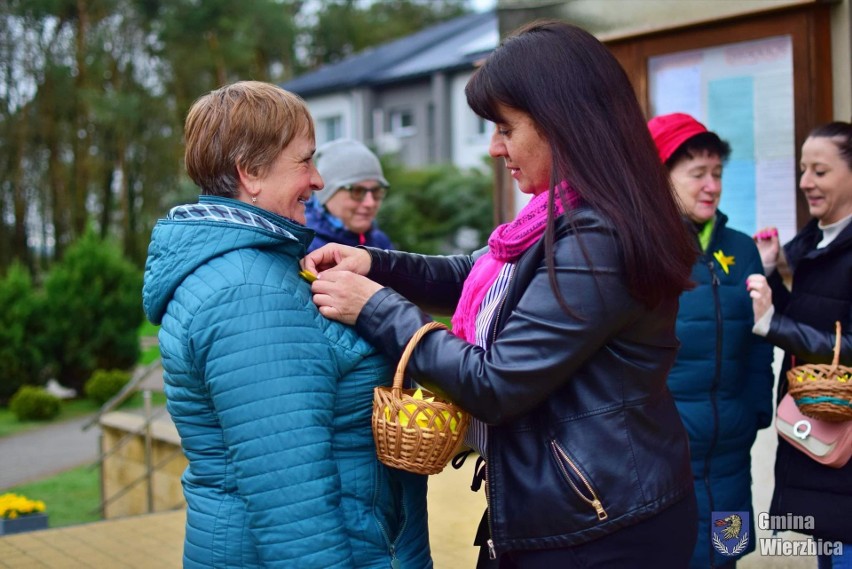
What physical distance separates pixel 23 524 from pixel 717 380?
458 cm

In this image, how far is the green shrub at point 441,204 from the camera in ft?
72.5

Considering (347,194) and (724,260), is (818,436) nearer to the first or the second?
(724,260)

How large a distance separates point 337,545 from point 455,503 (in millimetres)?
4360

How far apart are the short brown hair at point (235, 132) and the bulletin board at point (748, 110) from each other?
3113 millimetres

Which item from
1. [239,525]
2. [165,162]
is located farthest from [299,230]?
[165,162]

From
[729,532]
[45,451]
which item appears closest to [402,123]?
[45,451]

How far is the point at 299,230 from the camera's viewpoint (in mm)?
2121

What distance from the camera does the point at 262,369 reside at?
1.87 meters

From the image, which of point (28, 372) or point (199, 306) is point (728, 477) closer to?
point (199, 306)

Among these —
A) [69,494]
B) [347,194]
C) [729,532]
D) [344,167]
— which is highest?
[344,167]

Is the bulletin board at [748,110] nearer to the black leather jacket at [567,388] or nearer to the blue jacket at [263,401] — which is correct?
the black leather jacket at [567,388]

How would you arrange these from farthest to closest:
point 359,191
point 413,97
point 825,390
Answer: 1. point 413,97
2. point 359,191
3. point 825,390

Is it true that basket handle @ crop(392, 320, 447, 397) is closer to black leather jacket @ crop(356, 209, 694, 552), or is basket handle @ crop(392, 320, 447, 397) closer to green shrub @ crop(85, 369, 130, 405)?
black leather jacket @ crop(356, 209, 694, 552)

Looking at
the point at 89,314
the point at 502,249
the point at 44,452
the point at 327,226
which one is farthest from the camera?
the point at 89,314
